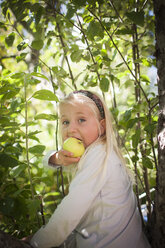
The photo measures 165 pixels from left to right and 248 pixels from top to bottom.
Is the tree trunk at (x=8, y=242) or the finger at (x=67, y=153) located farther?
the finger at (x=67, y=153)

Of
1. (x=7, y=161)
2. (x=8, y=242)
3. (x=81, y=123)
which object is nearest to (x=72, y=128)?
(x=81, y=123)

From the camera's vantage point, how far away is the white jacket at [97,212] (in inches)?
36.9

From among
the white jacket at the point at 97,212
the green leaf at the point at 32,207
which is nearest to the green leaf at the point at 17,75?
the white jacket at the point at 97,212

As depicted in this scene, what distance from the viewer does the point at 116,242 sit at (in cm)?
96

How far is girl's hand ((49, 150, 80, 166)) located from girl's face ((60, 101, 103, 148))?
106 millimetres

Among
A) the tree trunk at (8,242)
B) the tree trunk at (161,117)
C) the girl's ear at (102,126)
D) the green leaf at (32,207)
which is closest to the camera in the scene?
the tree trunk at (8,242)

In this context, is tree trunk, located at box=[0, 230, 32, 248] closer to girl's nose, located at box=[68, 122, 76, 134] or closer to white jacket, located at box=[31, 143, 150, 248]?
white jacket, located at box=[31, 143, 150, 248]

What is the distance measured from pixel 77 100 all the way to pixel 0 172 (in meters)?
0.70

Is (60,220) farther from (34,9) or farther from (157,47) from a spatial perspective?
(34,9)

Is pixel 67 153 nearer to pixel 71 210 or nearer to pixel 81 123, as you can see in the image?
pixel 81 123

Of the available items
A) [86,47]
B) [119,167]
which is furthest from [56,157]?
[86,47]

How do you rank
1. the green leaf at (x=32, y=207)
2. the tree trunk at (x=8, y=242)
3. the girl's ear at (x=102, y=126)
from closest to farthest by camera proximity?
the tree trunk at (x=8, y=242), the green leaf at (x=32, y=207), the girl's ear at (x=102, y=126)

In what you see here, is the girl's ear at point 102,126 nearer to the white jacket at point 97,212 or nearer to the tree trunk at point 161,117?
the white jacket at point 97,212

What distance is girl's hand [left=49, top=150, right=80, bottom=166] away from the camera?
3.87 feet
